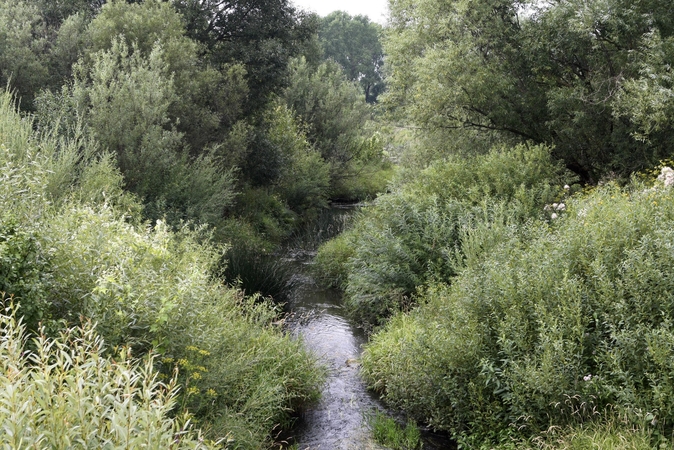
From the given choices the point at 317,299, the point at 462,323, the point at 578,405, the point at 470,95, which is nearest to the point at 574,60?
the point at 470,95

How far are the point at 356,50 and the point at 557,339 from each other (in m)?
82.9

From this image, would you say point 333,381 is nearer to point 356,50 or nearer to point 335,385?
point 335,385

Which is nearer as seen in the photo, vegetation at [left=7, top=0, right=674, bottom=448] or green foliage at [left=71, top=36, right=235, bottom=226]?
vegetation at [left=7, top=0, right=674, bottom=448]

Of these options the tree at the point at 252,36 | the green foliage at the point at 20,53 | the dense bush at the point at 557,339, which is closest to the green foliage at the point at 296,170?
the tree at the point at 252,36

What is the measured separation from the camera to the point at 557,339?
515cm

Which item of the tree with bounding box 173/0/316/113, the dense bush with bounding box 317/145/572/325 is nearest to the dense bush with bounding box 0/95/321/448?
the dense bush with bounding box 317/145/572/325

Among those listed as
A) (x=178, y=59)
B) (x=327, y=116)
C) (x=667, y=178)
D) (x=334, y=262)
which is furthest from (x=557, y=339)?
(x=327, y=116)

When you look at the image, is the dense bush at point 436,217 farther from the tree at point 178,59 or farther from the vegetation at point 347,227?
the tree at point 178,59

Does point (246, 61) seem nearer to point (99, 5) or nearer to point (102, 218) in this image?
point (99, 5)

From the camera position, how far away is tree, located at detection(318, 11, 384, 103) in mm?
81688

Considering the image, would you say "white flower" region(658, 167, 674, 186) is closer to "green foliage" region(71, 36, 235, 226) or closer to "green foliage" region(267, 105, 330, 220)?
"green foliage" region(71, 36, 235, 226)

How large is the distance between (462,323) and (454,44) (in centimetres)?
1065

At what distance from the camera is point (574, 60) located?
1328cm

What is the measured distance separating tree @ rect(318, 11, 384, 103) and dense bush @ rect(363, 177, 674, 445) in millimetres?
77728
